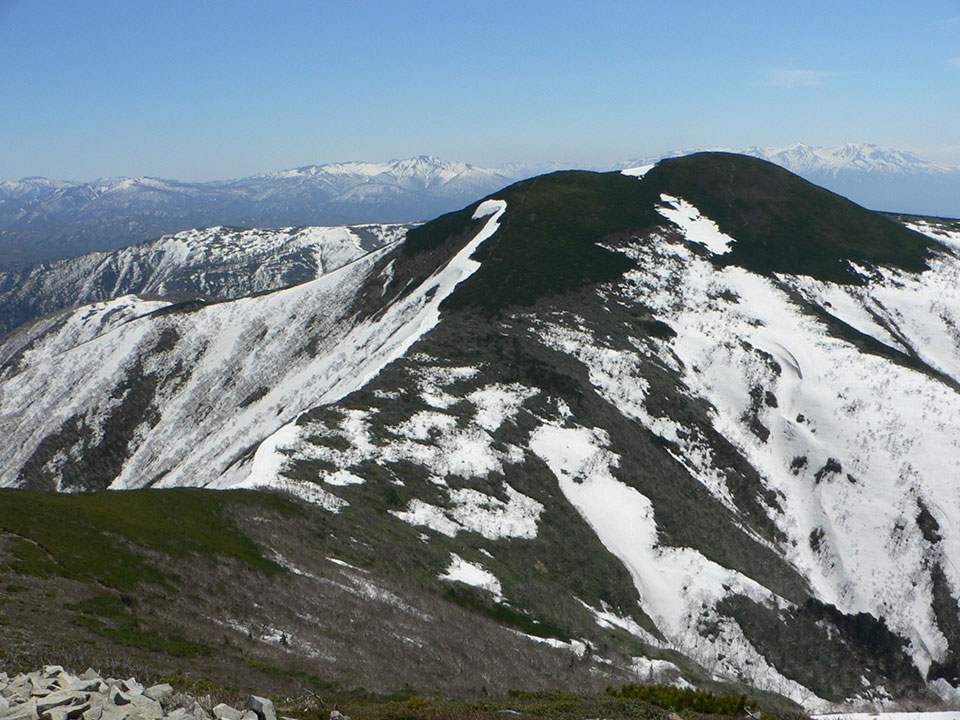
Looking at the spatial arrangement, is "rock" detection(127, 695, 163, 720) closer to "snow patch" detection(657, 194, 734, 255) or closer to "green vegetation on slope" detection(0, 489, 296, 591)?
"green vegetation on slope" detection(0, 489, 296, 591)

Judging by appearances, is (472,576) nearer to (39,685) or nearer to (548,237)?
(39,685)

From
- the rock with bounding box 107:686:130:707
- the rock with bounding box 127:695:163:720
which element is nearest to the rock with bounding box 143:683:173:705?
the rock with bounding box 127:695:163:720

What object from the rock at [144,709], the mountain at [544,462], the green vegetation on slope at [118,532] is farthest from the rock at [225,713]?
the green vegetation on slope at [118,532]

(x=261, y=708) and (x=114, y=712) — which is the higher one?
(x=114, y=712)

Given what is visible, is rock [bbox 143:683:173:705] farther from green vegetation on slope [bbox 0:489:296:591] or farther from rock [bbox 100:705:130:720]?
green vegetation on slope [bbox 0:489:296:591]

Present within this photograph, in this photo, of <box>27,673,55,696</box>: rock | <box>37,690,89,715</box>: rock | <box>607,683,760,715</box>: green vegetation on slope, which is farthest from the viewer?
<box>607,683,760,715</box>: green vegetation on slope

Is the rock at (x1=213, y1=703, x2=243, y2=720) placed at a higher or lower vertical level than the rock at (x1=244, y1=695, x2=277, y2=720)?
higher

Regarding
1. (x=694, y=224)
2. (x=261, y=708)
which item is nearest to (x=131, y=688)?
(x=261, y=708)

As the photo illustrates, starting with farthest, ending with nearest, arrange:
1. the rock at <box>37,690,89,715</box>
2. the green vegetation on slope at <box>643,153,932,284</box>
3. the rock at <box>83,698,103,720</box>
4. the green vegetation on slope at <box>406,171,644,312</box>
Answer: the green vegetation on slope at <box>643,153,932,284</box>, the green vegetation on slope at <box>406,171,644,312</box>, the rock at <box>37,690,89,715</box>, the rock at <box>83,698,103,720</box>

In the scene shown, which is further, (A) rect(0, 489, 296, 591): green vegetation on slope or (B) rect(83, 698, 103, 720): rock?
(A) rect(0, 489, 296, 591): green vegetation on slope

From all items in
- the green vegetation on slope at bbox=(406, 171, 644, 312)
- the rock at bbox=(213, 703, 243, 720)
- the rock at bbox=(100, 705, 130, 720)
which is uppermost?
the green vegetation on slope at bbox=(406, 171, 644, 312)
